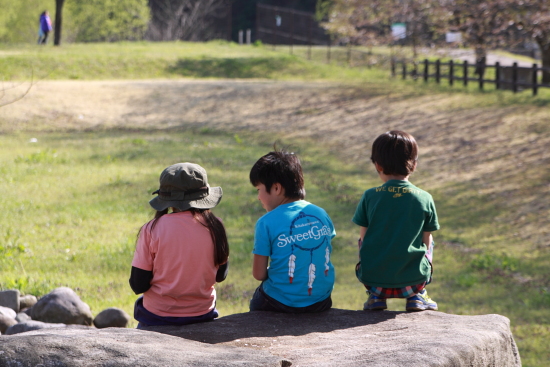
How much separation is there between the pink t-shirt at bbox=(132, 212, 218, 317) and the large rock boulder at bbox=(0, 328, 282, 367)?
72 cm

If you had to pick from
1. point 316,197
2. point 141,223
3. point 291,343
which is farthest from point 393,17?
point 291,343

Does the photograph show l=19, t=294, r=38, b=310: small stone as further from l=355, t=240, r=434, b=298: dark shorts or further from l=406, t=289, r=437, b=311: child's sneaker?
l=406, t=289, r=437, b=311: child's sneaker

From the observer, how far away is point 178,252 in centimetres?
353

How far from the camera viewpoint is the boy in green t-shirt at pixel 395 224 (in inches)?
147

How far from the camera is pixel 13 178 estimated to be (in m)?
11.6

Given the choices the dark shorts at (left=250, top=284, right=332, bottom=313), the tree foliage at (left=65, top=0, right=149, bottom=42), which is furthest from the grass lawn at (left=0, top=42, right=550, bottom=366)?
the tree foliage at (left=65, top=0, right=149, bottom=42)

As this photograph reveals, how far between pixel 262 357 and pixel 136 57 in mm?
24820

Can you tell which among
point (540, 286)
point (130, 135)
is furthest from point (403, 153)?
point (130, 135)

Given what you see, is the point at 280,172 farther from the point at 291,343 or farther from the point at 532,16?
the point at 532,16

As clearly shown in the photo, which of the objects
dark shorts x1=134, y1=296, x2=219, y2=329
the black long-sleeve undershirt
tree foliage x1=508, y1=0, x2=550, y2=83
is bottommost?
dark shorts x1=134, y1=296, x2=219, y2=329

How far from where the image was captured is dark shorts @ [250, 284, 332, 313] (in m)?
3.78

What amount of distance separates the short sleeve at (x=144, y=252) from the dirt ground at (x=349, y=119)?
7.00 metres

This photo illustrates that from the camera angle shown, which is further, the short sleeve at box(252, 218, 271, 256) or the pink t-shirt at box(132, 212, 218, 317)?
the short sleeve at box(252, 218, 271, 256)

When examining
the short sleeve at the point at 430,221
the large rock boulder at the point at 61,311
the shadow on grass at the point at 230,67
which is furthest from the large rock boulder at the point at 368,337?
the shadow on grass at the point at 230,67
